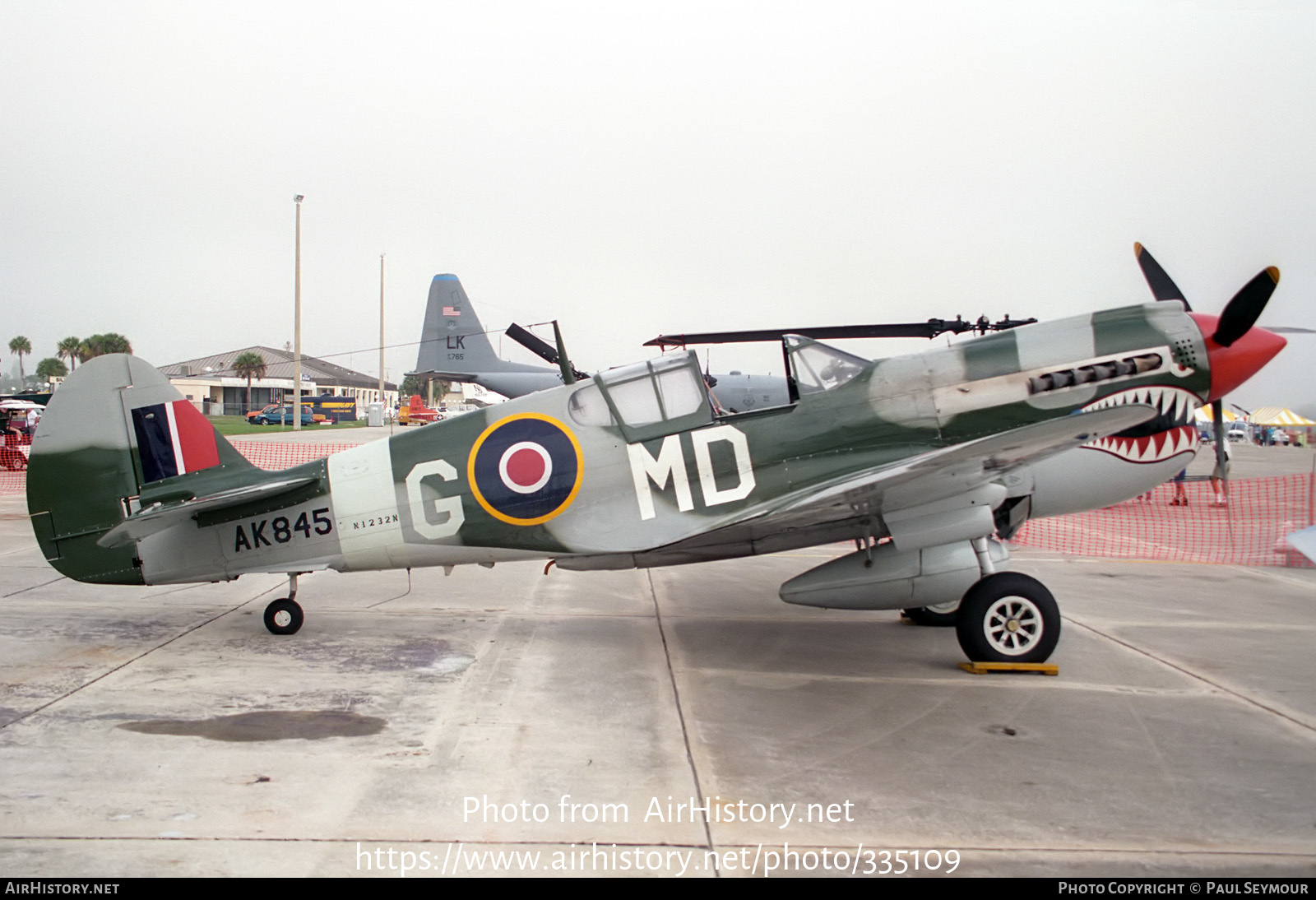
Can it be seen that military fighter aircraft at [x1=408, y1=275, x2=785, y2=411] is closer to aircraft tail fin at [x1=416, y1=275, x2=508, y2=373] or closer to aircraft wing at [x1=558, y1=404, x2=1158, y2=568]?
aircraft tail fin at [x1=416, y1=275, x2=508, y2=373]

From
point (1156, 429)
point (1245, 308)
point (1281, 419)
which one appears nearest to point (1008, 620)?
point (1156, 429)

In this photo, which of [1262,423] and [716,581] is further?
[1262,423]

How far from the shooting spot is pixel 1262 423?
49.0 meters

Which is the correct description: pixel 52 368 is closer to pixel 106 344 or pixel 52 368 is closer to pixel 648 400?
pixel 106 344

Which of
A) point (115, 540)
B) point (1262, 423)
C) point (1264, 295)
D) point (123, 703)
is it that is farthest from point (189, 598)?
point (1262, 423)

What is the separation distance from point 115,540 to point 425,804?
3799 millimetres

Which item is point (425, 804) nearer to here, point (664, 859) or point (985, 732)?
point (664, 859)

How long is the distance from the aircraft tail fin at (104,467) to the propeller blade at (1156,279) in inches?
288

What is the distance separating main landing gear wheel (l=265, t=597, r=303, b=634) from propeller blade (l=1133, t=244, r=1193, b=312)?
24.2 feet

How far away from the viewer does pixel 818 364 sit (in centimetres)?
632

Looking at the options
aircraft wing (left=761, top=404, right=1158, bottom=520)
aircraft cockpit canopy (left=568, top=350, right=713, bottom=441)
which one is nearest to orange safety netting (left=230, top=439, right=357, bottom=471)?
aircraft cockpit canopy (left=568, top=350, right=713, bottom=441)

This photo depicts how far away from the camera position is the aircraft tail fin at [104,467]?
660 centimetres

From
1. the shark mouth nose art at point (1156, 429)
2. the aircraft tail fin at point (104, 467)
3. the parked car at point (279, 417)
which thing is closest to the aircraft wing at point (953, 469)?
the shark mouth nose art at point (1156, 429)

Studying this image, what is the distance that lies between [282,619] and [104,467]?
176 cm
